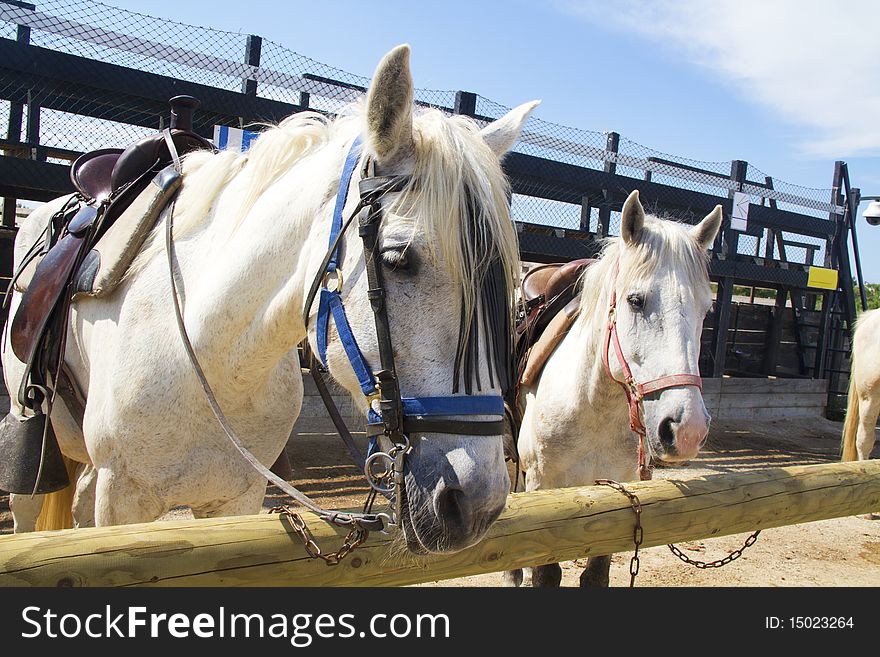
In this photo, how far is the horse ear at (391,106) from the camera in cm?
130

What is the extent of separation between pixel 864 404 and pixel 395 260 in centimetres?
722

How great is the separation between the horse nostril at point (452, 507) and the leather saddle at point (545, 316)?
86.8 inches

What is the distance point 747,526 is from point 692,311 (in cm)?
86

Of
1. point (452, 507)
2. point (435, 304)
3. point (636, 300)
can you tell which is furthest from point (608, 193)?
point (452, 507)

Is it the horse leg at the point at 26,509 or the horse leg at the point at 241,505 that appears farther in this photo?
the horse leg at the point at 26,509

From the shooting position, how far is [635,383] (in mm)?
2576

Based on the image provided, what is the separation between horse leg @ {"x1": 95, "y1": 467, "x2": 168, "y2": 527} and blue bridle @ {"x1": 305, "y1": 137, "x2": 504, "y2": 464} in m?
0.84

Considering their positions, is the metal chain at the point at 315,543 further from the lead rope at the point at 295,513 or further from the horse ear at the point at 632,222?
the horse ear at the point at 632,222

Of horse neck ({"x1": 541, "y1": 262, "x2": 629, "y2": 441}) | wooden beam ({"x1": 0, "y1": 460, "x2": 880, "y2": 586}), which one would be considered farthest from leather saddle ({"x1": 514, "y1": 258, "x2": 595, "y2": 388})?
wooden beam ({"x1": 0, "y1": 460, "x2": 880, "y2": 586})

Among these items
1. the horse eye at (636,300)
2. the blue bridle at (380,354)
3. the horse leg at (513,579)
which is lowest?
the horse leg at (513,579)


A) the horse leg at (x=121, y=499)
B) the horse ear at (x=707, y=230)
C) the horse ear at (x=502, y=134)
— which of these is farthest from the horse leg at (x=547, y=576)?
the horse ear at (x=502, y=134)

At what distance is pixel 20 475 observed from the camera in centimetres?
209
